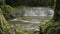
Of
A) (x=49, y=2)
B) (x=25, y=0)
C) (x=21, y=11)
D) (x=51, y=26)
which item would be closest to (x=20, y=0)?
(x=25, y=0)

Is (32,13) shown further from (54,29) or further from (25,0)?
(54,29)

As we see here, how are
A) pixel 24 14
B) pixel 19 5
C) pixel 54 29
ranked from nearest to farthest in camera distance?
pixel 54 29
pixel 24 14
pixel 19 5

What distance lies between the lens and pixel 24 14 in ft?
67.2

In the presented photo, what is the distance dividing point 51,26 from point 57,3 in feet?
1.84

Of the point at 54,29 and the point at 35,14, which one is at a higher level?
the point at 54,29

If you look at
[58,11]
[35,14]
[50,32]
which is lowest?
[35,14]

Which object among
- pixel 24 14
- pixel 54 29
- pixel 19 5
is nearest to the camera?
pixel 54 29

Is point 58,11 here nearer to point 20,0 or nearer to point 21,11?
point 21,11

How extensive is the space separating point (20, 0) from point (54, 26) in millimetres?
22059

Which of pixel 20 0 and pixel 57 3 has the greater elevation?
pixel 57 3

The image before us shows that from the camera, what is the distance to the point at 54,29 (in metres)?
4.63

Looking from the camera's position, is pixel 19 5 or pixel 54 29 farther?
pixel 19 5

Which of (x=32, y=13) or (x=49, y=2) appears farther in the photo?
(x=49, y=2)

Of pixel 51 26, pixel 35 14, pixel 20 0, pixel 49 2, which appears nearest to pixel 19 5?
pixel 20 0
